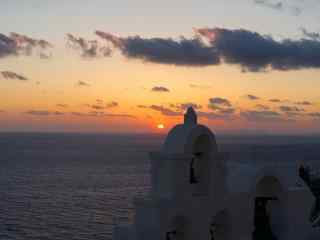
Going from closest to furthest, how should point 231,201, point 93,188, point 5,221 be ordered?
point 231,201 < point 5,221 < point 93,188

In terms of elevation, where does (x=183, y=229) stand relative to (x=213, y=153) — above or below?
below

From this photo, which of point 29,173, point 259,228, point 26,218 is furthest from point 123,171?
point 259,228

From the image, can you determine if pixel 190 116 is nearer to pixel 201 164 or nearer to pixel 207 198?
pixel 201 164

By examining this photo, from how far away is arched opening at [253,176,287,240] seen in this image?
13156mm

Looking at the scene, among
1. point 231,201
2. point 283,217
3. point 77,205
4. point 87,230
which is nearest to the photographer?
point 231,201

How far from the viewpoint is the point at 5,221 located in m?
44.9

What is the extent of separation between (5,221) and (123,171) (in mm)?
50368

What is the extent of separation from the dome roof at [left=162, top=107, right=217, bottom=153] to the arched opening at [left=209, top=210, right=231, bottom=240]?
1741 millimetres

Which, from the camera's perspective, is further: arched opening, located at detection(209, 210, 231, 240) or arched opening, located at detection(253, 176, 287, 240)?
arched opening, located at detection(253, 176, 287, 240)

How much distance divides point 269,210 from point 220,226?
1582 mm

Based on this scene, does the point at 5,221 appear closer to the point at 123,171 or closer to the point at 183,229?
the point at 183,229

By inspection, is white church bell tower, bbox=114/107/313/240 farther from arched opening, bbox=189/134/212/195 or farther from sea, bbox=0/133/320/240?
sea, bbox=0/133/320/240

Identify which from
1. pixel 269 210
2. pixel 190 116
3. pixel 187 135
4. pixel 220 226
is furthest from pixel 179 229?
pixel 269 210

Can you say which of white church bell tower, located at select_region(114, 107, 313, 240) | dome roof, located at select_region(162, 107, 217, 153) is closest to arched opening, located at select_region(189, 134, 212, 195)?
Answer: white church bell tower, located at select_region(114, 107, 313, 240)
